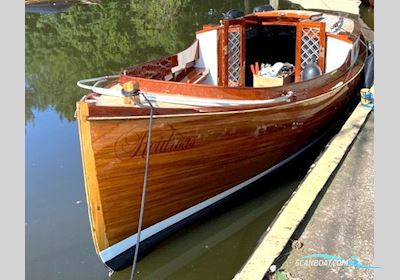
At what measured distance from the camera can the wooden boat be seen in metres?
4.40

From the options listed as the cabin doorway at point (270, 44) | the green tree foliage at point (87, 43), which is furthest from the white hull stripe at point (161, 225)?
the green tree foliage at point (87, 43)

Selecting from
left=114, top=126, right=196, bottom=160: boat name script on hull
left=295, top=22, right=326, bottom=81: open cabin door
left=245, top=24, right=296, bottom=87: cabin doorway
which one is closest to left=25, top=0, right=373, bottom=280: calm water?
left=114, top=126, right=196, bottom=160: boat name script on hull

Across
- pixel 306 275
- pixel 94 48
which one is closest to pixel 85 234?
pixel 306 275

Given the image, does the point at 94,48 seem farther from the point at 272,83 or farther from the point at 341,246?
the point at 341,246

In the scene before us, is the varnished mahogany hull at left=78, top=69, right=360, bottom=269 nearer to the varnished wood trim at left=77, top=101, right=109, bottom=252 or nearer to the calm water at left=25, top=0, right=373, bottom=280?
the varnished wood trim at left=77, top=101, right=109, bottom=252

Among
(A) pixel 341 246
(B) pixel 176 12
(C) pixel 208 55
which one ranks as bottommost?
(A) pixel 341 246

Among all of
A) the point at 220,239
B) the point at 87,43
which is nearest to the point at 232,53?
the point at 220,239

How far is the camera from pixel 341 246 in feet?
13.5

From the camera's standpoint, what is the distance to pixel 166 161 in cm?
474

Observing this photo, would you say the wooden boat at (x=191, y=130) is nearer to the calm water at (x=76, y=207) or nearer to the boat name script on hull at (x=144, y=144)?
the boat name script on hull at (x=144, y=144)

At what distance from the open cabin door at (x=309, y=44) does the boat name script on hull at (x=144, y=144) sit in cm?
341

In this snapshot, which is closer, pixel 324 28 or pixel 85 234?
pixel 85 234

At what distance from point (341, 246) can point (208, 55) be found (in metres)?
4.03

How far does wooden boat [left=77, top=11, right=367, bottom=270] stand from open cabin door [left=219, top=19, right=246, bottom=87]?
2cm
